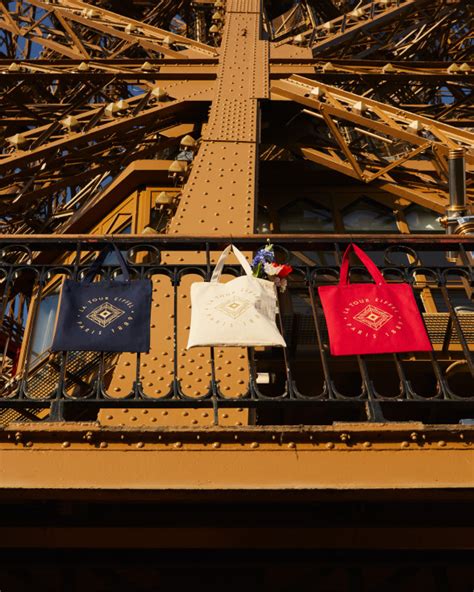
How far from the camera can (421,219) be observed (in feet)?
36.2

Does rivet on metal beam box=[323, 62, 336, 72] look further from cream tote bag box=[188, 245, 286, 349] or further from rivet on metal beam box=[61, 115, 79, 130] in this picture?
cream tote bag box=[188, 245, 286, 349]

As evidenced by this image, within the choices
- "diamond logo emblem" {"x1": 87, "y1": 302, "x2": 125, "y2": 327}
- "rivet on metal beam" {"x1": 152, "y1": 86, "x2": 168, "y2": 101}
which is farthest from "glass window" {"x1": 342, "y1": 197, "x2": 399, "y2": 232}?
"diamond logo emblem" {"x1": 87, "y1": 302, "x2": 125, "y2": 327}

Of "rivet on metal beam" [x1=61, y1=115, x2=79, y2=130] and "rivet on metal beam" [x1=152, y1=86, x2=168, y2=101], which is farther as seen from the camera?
"rivet on metal beam" [x1=152, y1=86, x2=168, y2=101]

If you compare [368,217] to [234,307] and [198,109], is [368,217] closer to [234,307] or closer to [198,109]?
[198,109]

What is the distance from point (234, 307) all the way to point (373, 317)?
101cm

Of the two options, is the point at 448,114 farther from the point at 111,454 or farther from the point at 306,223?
the point at 111,454

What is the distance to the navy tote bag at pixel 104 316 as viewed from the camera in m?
5.91

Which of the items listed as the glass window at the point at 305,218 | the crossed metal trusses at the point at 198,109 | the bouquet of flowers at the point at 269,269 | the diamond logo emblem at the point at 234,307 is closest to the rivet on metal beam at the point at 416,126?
the crossed metal trusses at the point at 198,109

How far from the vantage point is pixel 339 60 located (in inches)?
493

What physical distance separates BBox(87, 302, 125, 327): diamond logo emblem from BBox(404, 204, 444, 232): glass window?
5731mm

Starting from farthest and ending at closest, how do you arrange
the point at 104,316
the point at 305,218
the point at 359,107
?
the point at 305,218
the point at 359,107
the point at 104,316

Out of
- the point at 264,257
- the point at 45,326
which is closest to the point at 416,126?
Answer: the point at 264,257

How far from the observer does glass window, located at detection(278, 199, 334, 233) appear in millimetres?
10781
